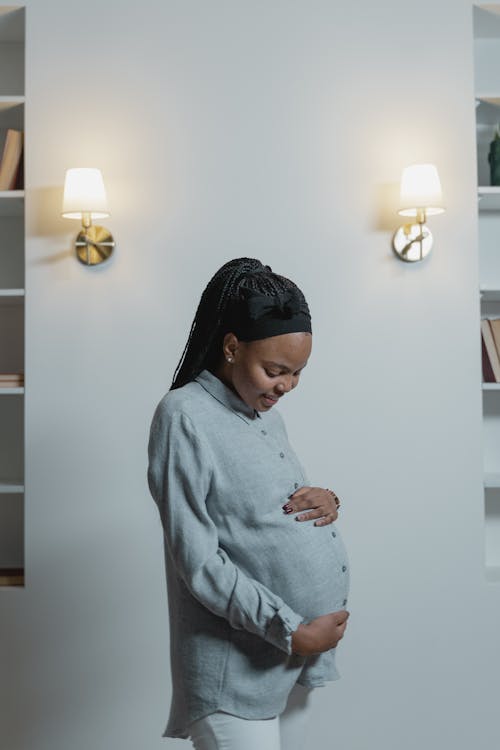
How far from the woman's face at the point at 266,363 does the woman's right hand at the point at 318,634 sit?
389 mm

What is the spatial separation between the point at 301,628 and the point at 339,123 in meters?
1.68

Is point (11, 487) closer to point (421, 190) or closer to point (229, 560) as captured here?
point (229, 560)

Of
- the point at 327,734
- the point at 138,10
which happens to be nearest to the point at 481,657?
the point at 327,734

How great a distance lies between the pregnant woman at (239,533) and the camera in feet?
4.70

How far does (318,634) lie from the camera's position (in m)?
1.48

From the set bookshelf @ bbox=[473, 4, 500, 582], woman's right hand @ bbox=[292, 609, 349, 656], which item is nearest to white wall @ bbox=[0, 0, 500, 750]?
bookshelf @ bbox=[473, 4, 500, 582]

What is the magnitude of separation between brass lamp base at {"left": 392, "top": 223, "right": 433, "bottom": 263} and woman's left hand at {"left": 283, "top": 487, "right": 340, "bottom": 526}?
1.19m

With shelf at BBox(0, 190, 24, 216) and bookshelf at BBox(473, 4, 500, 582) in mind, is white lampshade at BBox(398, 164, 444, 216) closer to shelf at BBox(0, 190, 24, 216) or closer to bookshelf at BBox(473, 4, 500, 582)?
bookshelf at BBox(473, 4, 500, 582)

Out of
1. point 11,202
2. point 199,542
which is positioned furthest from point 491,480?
point 11,202

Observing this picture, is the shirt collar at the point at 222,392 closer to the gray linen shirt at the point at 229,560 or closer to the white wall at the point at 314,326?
the gray linen shirt at the point at 229,560

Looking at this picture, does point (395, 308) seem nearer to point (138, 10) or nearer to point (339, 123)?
point (339, 123)

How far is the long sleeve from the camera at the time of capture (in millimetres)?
1411

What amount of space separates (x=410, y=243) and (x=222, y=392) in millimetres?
1257

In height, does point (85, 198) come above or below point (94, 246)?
above
